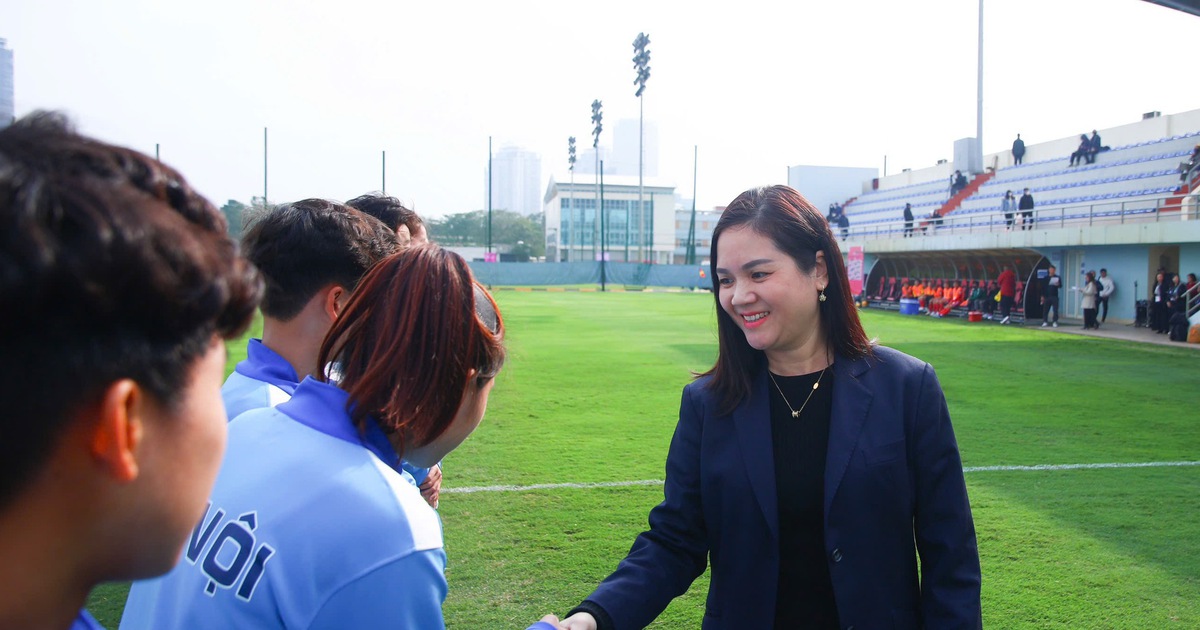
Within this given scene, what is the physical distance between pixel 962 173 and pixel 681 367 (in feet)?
90.7

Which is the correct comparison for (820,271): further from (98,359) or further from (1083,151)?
(1083,151)

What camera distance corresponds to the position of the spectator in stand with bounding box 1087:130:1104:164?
28.6m

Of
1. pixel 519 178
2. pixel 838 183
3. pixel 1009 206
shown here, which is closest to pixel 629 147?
pixel 519 178

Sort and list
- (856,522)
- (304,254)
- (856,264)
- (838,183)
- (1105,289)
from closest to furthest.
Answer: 1. (856,522)
2. (304,254)
3. (1105,289)
4. (856,264)
5. (838,183)

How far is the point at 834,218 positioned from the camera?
147 feet

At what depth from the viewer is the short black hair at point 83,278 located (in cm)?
69

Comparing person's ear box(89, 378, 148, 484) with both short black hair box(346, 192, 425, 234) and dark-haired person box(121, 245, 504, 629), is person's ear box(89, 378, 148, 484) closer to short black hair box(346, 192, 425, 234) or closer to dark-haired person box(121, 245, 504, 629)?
dark-haired person box(121, 245, 504, 629)

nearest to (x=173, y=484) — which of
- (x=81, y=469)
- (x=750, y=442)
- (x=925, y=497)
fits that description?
(x=81, y=469)

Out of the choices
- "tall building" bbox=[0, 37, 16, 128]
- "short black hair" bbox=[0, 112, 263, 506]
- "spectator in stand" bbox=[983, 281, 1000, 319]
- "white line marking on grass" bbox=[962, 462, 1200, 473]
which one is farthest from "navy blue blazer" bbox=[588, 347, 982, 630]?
"spectator in stand" bbox=[983, 281, 1000, 319]

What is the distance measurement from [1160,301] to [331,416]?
21.2 meters

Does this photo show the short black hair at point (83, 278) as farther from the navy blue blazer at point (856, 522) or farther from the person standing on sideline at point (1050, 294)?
the person standing on sideline at point (1050, 294)

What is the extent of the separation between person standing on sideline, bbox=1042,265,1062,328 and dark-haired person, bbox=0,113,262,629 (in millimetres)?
23155

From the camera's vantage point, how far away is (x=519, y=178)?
167m

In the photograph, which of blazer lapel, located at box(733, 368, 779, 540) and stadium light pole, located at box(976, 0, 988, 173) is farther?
stadium light pole, located at box(976, 0, 988, 173)
